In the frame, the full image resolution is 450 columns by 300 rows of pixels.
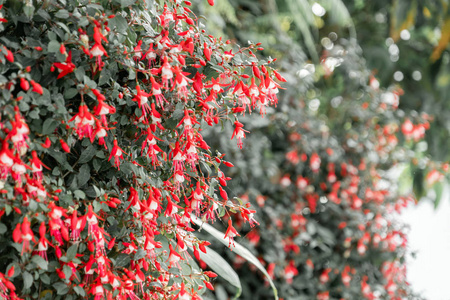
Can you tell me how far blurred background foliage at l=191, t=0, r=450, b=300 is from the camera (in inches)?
68.5

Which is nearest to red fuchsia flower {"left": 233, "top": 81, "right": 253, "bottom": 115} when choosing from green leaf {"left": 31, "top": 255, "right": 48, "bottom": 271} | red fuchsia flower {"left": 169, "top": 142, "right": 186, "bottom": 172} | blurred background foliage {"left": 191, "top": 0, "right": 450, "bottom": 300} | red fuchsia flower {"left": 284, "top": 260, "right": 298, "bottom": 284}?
red fuchsia flower {"left": 169, "top": 142, "right": 186, "bottom": 172}

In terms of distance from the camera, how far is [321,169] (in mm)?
1971

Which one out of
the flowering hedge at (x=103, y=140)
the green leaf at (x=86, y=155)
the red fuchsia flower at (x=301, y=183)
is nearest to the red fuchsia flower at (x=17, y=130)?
the flowering hedge at (x=103, y=140)

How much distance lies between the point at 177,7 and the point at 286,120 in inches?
46.0

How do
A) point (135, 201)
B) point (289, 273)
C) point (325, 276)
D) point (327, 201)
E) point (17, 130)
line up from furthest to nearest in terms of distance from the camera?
point (327, 201) → point (325, 276) → point (289, 273) → point (135, 201) → point (17, 130)

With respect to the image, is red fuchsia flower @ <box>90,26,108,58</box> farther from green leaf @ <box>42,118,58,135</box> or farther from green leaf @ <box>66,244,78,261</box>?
green leaf @ <box>66,244,78,261</box>

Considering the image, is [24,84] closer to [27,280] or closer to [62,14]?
[62,14]

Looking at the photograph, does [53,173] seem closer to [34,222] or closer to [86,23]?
[34,222]

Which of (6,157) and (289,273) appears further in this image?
(289,273)

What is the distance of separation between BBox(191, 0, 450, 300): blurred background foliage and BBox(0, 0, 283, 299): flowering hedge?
94 centimetres

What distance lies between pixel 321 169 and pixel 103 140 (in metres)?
1.50

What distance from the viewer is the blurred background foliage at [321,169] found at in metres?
1.74

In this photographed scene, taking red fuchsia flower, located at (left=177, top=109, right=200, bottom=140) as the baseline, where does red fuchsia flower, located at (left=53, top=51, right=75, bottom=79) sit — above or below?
above

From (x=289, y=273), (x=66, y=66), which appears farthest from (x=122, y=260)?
(x=289, y=273)
